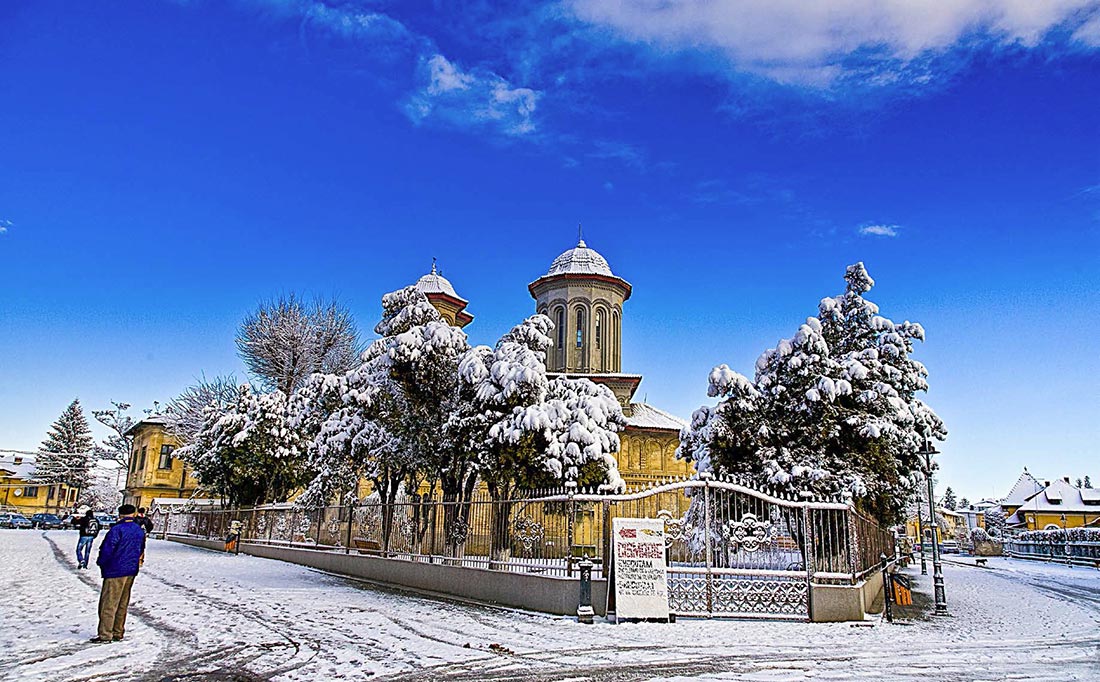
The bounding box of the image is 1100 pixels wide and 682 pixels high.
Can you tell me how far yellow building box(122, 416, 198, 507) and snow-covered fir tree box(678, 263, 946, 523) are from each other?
4675 cm

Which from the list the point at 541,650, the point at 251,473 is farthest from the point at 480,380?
the point at 251,473

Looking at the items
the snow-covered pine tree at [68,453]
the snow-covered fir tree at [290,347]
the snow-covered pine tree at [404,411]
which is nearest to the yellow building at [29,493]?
the snow-covered pine tree at [68,453]

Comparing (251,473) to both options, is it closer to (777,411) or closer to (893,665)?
(777,411)

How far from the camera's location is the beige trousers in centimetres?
791

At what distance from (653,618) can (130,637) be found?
6.51 meters

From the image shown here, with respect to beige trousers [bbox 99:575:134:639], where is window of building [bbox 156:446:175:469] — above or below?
above

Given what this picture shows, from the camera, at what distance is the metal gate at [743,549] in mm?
11273

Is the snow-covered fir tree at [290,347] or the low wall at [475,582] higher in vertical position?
the snow-covered fir tree at [290,347]

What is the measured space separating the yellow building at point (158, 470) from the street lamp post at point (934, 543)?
49.0 metres

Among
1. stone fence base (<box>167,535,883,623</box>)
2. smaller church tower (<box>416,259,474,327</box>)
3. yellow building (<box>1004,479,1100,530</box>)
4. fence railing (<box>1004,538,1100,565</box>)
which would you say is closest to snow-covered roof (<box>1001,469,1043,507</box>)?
yellow building (<box>1004,479,1100,530</box>)

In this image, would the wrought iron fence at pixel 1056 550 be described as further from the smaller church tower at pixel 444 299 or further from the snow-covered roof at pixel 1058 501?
the smaller church tower at pixel 444 299

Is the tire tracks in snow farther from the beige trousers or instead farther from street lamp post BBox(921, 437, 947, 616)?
street lamp post BBox(921, 437, 947, 616)

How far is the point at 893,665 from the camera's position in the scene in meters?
7.91

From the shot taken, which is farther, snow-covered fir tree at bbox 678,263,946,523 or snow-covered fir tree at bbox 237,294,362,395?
snow-covered fir tree at bbox 237,294,362,395
